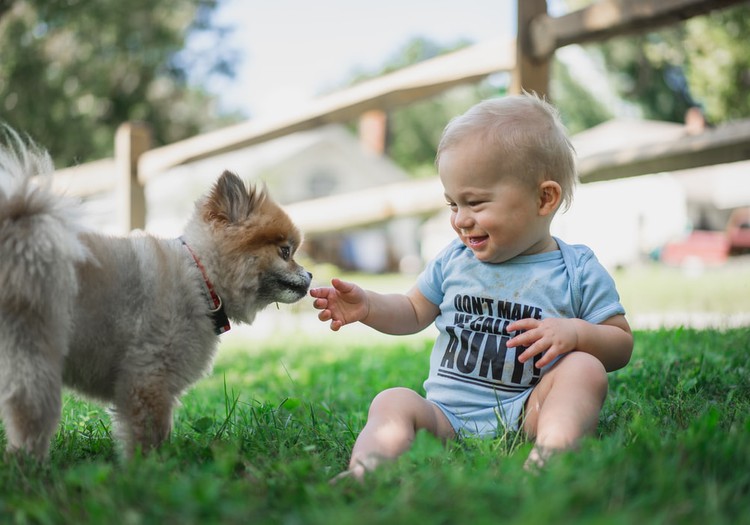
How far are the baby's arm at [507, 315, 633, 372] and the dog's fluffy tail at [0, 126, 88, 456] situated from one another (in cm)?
148

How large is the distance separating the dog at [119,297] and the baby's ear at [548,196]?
110cm

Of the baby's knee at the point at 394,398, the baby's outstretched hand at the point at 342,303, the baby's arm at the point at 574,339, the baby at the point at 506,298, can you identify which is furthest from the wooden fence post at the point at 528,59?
the baby's knee at the point at 394,398

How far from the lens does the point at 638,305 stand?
8930mm

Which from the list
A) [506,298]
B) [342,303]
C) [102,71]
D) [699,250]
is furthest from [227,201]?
[699,250]

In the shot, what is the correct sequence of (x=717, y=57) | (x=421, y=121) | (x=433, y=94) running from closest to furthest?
(x=433, y=94)
(x=717, y=57)
(x=421, y=121)

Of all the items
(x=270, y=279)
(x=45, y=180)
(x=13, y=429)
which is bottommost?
(x=13, y=429)

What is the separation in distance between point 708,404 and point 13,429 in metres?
2.47

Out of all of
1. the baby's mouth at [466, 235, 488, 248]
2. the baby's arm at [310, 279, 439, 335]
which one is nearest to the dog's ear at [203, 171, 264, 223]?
the baby's arm at [310, 279, 439, 335]

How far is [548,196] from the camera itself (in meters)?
2.74

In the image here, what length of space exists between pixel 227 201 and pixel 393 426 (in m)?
1.24

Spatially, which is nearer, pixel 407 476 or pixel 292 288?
pixel 407 476

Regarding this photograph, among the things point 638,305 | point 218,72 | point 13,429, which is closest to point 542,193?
point 13,429

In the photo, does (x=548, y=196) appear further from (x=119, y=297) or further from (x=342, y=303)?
(x=119, y=297)

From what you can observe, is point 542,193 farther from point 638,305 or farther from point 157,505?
point 638,305
